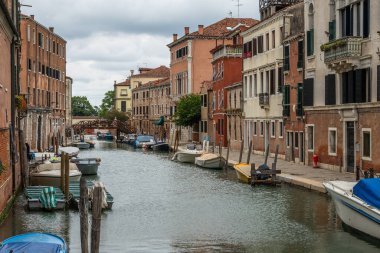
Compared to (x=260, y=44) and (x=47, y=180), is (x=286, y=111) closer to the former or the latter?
(x=260, y=44)

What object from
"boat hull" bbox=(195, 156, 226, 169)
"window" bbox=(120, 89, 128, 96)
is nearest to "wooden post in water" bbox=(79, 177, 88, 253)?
"boat hull" bbox=(195, 156, 226, 169)

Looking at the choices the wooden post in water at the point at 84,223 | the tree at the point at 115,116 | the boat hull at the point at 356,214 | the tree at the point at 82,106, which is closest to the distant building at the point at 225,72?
the boat hull at the point at 356,214

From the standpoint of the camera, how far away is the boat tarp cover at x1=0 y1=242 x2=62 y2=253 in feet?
38.8

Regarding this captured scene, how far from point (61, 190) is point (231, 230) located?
738 cm

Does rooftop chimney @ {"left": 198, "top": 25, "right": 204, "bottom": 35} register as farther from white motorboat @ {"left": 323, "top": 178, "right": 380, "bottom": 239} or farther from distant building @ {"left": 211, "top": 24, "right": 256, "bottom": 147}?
white motorboat @ {"left": 323, "top": 178, "right": 380, "bottom": 239}

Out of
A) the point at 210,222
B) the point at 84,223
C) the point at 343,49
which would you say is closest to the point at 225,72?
the point at 343,49

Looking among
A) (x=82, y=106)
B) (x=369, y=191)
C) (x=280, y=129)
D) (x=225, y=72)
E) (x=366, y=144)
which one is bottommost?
(x=369, y=191)

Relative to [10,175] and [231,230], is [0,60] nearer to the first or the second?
[10,175]

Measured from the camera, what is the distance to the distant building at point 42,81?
48.8 metres

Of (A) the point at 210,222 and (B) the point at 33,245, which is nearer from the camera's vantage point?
(B) the point at 33,245

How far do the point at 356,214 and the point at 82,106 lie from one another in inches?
5646

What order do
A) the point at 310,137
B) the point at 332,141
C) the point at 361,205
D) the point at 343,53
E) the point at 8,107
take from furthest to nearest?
the point at 310,137 → the point at 332,141 → the point at 343,53 → the point at 8,107 → the point at 361,205

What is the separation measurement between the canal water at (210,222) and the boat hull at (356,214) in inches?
12.3

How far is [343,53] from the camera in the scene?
26.8 metres
